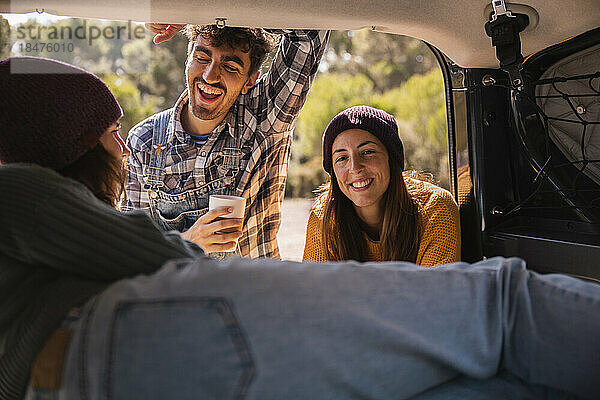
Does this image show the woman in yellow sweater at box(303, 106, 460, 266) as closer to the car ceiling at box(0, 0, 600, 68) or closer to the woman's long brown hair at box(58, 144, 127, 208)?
the car ceiling at box(0, 0, 600, 68)

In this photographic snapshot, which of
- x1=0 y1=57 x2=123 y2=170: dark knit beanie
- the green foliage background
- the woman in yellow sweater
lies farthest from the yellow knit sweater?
the green foliage background

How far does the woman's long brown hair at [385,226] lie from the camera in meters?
1.62

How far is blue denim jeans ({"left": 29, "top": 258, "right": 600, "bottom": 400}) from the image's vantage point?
571 millimetres

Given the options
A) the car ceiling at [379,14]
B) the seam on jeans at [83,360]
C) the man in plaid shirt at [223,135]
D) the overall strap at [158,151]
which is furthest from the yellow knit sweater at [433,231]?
the seam on jeans at [83,360]

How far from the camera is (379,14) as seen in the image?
4.30 feet

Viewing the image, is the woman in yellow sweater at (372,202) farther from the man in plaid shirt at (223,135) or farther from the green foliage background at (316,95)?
the green foliage background at (316,95)

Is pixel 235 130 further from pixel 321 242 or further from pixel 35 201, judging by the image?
pixel 35 201

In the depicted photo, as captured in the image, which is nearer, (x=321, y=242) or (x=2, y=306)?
(x=2, y=306)

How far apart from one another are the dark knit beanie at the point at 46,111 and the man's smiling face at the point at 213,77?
85cm

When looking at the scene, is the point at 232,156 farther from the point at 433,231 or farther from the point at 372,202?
the point at 433,231

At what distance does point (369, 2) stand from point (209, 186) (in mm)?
770

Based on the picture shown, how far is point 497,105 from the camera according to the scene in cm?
149

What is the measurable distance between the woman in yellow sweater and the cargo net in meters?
0.25

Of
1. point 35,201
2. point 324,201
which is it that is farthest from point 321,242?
point 35,201
